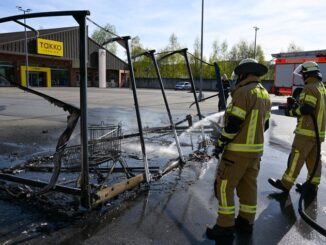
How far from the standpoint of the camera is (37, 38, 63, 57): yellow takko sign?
1590 inches

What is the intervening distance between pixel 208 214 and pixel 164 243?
96cm

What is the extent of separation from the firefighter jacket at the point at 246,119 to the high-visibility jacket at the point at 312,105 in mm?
1525

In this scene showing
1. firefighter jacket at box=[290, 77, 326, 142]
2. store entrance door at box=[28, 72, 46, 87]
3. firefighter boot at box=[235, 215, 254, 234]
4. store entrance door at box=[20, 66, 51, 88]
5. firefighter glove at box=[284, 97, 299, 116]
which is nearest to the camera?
firefighter boot at box=[235, 215, 254, 234]

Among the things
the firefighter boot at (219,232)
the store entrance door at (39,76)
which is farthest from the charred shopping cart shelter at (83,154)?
the store entrance door at (39,76)

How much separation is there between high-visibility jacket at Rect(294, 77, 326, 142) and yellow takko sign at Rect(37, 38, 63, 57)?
39.4 meters

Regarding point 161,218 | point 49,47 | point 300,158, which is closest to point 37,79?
point 49,47

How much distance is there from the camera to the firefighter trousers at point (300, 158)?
4.92 meters

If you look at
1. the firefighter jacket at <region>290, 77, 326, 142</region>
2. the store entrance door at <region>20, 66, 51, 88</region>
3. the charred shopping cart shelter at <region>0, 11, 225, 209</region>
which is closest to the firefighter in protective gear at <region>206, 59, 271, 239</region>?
the charred shopping cart shelter at <region>0, 11, 225, 209</region>

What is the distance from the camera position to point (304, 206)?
15.1 ft

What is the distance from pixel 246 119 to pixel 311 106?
170cm

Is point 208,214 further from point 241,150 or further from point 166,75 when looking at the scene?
point 166,75

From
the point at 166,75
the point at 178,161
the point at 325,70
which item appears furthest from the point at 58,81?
the point at 178,161

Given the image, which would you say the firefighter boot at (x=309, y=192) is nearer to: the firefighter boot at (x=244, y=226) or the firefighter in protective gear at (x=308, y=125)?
the firefighter in protective gear at (x=308, y=125)

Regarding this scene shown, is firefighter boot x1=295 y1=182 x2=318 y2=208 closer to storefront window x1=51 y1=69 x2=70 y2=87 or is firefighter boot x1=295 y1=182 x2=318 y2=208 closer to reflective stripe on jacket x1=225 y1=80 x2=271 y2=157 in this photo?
reflective stripe on jacket x1=225 y1=80 x2=271 y2=157
